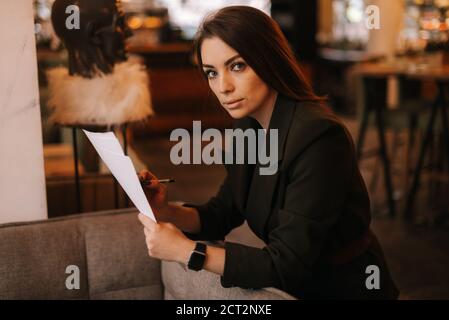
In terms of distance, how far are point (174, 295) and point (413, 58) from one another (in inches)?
172

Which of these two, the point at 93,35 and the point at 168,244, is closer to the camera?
the point at 168,244

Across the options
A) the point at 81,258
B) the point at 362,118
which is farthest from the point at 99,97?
the point at 362,118

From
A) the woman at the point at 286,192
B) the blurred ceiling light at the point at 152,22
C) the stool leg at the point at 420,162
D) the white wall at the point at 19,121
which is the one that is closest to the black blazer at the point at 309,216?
the woman at the point at 286,192

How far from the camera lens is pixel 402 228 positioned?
3.85m

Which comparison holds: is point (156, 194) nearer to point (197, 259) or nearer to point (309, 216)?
point (197, 259)

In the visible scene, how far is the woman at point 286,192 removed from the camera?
48.2 inches

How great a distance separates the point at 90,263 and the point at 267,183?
628 millimetres

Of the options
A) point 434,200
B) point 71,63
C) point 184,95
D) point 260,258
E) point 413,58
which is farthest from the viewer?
point 184,95

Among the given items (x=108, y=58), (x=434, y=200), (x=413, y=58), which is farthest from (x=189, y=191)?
(x=108, y=58)

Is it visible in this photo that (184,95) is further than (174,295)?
Yes

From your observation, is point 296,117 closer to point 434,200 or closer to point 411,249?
point 411,249

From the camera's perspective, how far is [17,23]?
5.30 feet

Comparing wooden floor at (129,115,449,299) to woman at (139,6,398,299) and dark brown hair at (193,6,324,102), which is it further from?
dark brown hair at (193,6,324,102)

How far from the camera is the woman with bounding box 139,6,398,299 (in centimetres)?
122
